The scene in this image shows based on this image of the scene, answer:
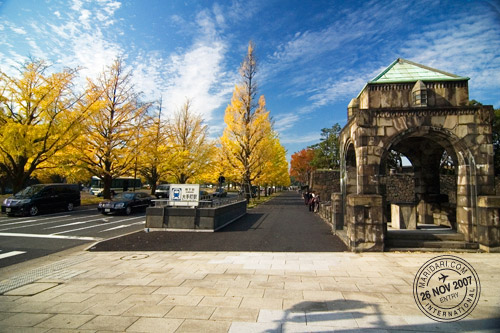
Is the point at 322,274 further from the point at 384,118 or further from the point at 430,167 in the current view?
the point at 430,167

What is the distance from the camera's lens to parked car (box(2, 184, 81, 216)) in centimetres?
1639

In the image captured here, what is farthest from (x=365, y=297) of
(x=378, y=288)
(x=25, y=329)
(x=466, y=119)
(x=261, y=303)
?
(x=466, y=119)

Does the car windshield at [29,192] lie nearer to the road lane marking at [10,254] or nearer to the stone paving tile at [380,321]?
the road lane marking at [10,254]

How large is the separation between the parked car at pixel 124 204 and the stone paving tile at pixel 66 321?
1444 centimetres

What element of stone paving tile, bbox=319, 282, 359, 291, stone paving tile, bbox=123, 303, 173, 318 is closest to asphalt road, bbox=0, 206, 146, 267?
stone paving tile, bbox=123, 303, 173, 318

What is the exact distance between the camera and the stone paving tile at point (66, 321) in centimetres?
389

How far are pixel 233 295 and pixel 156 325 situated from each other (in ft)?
4.91

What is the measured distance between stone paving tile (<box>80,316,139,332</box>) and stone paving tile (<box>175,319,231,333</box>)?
830 mm

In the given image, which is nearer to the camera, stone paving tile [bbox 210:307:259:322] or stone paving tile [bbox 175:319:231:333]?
stone paving tile [bbox 175:319:231:333]

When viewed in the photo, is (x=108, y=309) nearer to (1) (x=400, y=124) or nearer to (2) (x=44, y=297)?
(2) (x=44, y=297)

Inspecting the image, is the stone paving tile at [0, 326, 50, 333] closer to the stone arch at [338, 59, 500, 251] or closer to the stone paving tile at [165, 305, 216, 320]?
the stone paving tile at [165, 305, 216, 320]

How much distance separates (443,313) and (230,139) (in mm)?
22418

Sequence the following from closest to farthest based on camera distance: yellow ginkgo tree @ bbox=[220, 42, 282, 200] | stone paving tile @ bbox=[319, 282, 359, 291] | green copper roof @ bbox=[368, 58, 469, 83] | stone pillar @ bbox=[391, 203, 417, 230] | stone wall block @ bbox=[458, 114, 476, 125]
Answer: stone paving tile @ bbox=[319, 282, 359, 291], stone wall block @ bbox=[458, 114, 476, 125], green copper roof @ bbox=[368, 58, 469, 83], stone pillar @ bbox=[391, 203, 417, 230], yellow ginkgo tree @ bbox=[220, 42, 282, 200]

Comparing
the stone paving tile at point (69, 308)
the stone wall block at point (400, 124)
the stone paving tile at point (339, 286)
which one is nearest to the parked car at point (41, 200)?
the stone paving tile at point (69, 308)
